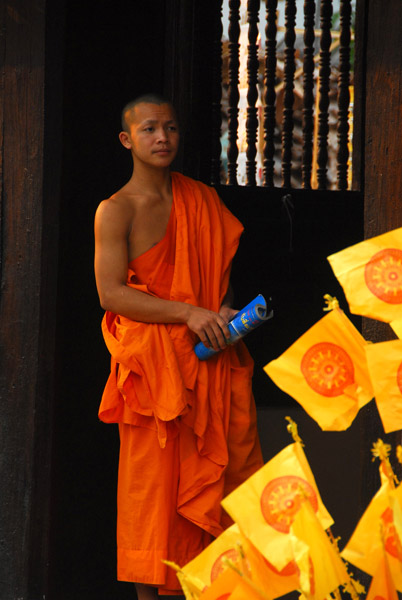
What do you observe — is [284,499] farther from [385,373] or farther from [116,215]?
[116,215]

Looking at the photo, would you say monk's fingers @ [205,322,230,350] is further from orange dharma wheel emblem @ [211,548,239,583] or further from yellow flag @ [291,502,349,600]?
yellow flag @ [291,502,349,600]

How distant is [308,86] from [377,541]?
2.74 m

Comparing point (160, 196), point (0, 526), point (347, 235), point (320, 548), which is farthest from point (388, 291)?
point (347, 235)

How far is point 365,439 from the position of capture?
2.06m

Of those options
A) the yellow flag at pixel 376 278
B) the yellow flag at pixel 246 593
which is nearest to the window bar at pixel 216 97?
the yellow flag at pixel 376 278

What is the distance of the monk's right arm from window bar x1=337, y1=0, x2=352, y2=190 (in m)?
1.51

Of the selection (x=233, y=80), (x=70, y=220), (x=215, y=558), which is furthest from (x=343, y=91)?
(x=215, y=558)

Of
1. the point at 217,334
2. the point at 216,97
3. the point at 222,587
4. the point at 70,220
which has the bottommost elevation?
the point at 222,587

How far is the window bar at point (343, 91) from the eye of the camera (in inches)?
146

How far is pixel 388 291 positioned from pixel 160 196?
1390 mm

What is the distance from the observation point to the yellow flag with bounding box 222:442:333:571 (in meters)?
1.17

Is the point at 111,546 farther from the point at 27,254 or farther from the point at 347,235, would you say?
the point at 347,235

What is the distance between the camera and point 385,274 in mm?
1316

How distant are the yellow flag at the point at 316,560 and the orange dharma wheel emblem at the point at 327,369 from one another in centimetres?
26
